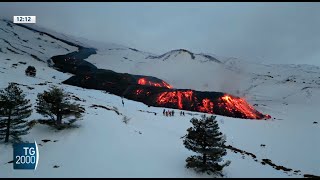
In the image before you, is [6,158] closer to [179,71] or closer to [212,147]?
[212,147]

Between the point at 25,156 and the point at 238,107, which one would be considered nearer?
the point at 25,156

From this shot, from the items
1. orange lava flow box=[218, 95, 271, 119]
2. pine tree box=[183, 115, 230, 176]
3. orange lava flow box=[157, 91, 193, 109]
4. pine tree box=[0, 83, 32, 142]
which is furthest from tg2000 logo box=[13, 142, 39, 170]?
orange lava flow box=[218, 95, 271, 119]

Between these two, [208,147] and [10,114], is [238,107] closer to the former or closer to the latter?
[208,147]

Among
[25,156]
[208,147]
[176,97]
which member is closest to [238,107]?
[176,97]

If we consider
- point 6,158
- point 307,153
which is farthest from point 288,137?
point 6,158

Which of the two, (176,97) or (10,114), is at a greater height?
(10,114)

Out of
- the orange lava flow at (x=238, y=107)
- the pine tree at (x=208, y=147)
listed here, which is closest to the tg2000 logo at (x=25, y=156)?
the pine tree at (x=208, y=147)

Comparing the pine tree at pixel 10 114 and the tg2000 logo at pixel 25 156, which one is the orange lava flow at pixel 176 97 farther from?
the tg2000 logo at pixel 25 156

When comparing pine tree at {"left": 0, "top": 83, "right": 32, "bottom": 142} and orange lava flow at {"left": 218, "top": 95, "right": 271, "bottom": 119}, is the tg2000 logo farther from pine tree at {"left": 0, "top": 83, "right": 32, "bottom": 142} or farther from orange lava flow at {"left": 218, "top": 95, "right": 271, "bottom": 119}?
orange lava flow at {"left": 218, "top": 95, "right": 271, "bottom": 119}

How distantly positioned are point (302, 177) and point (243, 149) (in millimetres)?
11251

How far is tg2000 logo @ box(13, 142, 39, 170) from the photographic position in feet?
66.7

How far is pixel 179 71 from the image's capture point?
162 m

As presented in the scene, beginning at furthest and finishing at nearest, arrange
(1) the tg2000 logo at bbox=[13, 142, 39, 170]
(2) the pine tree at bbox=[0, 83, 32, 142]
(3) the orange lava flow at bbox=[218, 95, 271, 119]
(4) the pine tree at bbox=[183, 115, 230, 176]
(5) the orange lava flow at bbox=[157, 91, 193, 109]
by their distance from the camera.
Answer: (5) the orange lava flow at bbox=[157, 91, 193, 109]
(3) the orange lava flow at bbox=[218, 95, 271, 119]
(2) the pine tree at bbox=[0, 83, 32, 142]
(4) the pine tree at bbox=[183, 115, 230, 176]
(1) the tg2000 logo at bbox=[13, 142, 39, 170]

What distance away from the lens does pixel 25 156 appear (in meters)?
21.5
